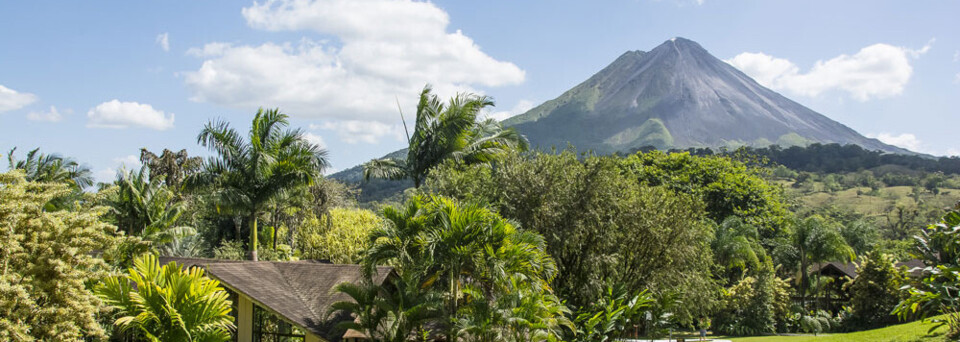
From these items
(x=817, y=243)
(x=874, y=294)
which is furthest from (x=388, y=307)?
(x=817, y=243)

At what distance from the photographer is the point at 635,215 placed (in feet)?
79.9

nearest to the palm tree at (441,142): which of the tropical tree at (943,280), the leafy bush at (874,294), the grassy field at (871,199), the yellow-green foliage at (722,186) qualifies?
the tropical tree at (943,280)

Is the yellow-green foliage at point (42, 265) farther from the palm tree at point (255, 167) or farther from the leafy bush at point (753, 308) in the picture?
the leafy bush at point (753, 308)

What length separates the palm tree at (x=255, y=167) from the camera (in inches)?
907

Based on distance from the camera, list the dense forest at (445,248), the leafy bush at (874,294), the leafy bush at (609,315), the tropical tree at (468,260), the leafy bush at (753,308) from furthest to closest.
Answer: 1. the leafy bush at (753,308)
2. the leafy bush at (874,294)
3. the leafy bush at (609,315)
4. the tropical tree at (468,260)
5. the dense forest at (445,248)

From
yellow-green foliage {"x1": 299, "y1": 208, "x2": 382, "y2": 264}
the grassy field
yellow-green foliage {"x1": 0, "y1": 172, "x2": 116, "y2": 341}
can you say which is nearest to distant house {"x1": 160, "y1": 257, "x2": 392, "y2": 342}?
yellow-green foliage {"x1": 0, "y1": 172, "x2": 116, "y2": 341}

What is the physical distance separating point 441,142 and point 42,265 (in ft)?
46.3

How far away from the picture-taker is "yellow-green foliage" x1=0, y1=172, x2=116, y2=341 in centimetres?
1252

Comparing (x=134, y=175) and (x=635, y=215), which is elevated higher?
(x=134, y=175)

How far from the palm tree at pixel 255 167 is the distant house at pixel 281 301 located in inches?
148

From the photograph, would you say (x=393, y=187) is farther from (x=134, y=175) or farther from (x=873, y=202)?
(x=134, y=175)

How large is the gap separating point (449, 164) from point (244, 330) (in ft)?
31.8

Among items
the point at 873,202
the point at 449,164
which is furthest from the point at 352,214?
the point at 873,202

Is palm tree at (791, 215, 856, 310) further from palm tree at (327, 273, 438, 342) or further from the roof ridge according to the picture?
the roof ridge
